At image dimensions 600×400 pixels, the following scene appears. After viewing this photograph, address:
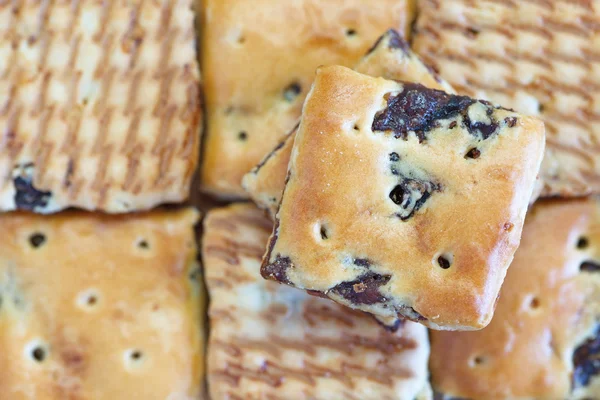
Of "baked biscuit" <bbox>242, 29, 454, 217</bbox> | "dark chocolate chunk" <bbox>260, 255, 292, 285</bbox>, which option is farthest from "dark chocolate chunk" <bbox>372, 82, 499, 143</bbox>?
"dark chocolate chunk" <bbox>260, 255, 292, 285</bbox>

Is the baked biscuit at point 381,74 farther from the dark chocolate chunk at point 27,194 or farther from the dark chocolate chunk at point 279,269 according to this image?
the dark chocolate chunk at point 27,194

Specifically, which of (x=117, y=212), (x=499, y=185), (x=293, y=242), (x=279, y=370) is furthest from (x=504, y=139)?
(x=117, y=212)

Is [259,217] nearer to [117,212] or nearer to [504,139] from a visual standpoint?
[117,212]

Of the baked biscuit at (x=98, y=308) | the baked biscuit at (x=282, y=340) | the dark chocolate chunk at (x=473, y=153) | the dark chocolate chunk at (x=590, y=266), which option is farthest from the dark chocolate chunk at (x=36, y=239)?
the dark chocolate chunk at (x=590, y=266)

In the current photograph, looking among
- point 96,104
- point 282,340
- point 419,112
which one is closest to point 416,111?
point 419,112

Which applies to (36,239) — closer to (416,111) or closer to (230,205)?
(230,205)

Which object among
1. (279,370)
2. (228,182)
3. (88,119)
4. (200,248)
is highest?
(88,119)
